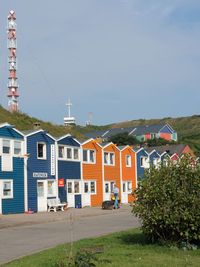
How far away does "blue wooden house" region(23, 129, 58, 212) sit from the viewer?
95.9ft

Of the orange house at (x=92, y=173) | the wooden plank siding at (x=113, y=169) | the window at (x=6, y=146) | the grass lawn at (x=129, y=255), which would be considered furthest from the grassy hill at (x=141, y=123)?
the grass lawn at (x=129, y=255)

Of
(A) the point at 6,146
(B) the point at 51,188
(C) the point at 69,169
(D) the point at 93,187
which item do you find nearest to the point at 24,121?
(D) the point at 93,187

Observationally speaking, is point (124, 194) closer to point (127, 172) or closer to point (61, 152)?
point (127, 172)

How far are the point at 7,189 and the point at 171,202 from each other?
60.5ft

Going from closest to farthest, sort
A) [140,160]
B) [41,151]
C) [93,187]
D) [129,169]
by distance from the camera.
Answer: [41,151] < [93,187] < [129,169] < [140,160]

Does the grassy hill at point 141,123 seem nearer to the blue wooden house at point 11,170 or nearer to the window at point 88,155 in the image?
the window at point 88,155

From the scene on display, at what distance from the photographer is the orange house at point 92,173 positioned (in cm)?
3609

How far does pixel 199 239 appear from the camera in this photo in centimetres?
1082

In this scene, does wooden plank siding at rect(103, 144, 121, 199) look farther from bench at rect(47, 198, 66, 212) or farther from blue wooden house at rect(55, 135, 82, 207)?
bench at rect(47, 198, 66, 212)

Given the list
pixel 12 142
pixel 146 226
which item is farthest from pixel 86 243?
pixel 12 142

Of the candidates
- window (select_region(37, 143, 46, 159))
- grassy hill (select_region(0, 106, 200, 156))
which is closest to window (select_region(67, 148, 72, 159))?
window (select_region(37, 143, 46, 159))

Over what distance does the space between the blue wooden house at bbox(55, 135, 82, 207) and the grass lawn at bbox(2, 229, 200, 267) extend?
2045cm

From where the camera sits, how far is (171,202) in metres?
10.6

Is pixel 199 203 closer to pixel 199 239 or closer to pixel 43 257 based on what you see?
pixel 199 239
